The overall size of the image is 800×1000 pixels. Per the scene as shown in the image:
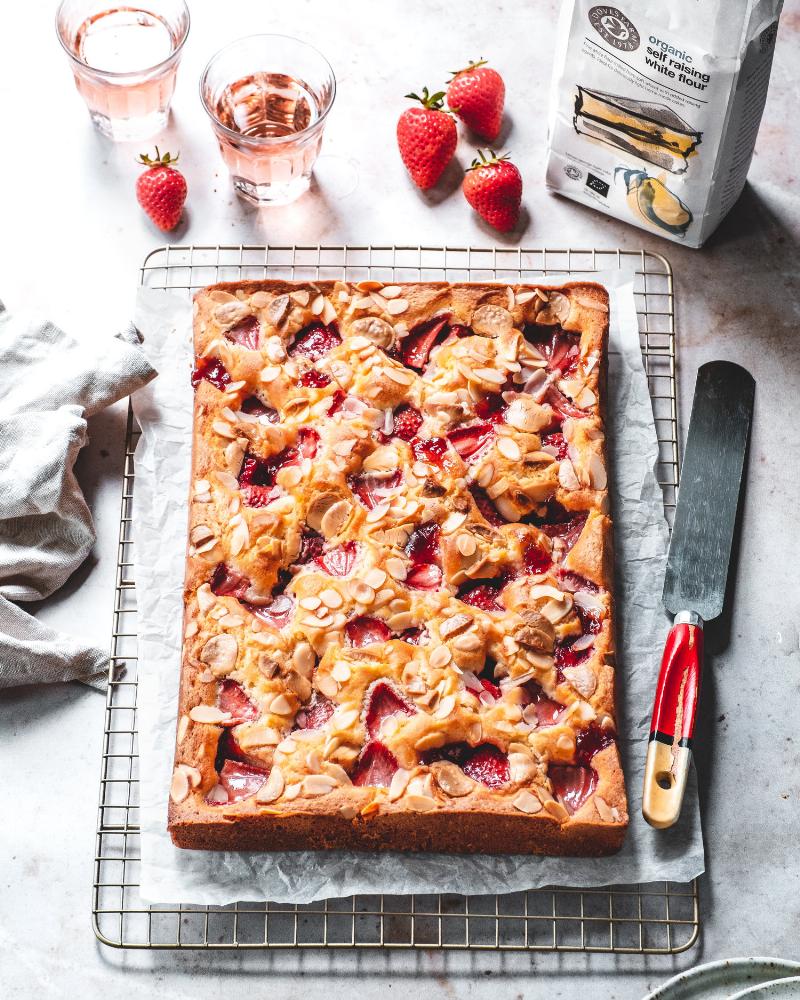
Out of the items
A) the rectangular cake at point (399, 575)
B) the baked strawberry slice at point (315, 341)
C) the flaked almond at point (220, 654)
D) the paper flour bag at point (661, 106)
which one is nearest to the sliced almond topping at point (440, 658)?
the rectangular cake at point (399, 575)

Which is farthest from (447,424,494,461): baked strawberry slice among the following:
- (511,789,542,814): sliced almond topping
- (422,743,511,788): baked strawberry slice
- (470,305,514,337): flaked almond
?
(511,789,542,814): sliced almond topping

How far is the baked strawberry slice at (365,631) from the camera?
2.93m

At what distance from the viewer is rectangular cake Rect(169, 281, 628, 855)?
280 cm

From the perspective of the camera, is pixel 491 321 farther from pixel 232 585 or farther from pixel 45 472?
pixel 45 472

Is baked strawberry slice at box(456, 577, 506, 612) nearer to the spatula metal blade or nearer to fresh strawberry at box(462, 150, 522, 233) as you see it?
the spatula metal blade

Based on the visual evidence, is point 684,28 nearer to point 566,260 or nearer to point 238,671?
point 566,260

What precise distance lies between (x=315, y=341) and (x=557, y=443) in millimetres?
676

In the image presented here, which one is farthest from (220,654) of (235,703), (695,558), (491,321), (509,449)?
(695,558)

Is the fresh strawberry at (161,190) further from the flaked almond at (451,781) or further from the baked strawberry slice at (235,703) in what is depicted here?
the flaked almond at (451,781)

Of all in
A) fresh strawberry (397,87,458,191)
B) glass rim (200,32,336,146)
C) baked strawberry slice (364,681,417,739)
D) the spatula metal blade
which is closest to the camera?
baked strawberry slice (364,681,417,739)

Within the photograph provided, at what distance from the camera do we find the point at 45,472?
3203 mm

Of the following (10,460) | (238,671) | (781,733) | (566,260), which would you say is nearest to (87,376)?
(10,460)

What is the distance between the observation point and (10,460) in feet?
10.6

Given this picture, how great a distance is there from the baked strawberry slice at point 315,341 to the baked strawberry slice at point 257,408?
0.51 ft
